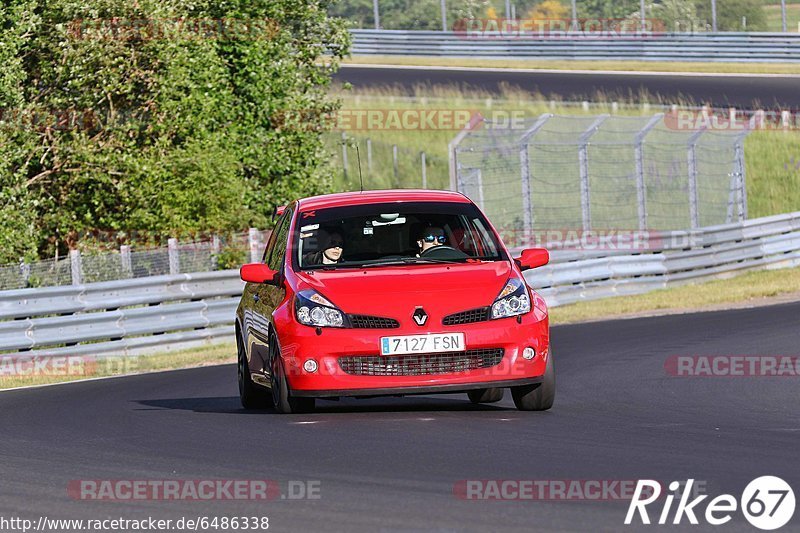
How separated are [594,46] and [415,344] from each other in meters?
41.2

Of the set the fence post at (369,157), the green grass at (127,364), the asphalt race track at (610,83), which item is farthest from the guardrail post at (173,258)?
the asphalt race track at (610,83)

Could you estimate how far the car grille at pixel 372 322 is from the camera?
33.2 feet

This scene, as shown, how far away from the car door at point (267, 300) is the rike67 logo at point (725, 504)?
424 cm

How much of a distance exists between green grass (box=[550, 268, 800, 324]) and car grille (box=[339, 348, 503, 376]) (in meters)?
12.8

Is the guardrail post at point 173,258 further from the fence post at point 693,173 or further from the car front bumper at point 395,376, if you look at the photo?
the car front bumper at point 395,376

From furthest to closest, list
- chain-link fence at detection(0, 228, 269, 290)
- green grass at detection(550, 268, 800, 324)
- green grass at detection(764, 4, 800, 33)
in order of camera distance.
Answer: green grass at detection(764, 4, 800, 33) → green grass at detection(550, 268, 800, 324) → chain-link fence at detection(0, 228, 269, 290)

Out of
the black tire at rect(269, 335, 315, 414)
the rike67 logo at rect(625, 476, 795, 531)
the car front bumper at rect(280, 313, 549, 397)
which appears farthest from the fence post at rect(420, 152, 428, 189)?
the rike67 logo at rect(625, 476, 795, 531)

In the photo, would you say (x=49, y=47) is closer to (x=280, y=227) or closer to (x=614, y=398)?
(x=280, y=227)

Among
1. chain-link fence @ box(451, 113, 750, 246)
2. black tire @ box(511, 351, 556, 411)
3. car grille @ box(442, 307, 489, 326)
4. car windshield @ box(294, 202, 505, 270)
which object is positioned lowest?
chain-link fence @ box(451, 113, 750, 246)

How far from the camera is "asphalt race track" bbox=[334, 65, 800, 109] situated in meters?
42.8

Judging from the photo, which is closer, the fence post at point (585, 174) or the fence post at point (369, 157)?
the fence post at point (585, 174)

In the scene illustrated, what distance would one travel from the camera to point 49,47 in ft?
78.6

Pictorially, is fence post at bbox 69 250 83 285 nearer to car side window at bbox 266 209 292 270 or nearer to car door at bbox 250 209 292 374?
car side window at bbox 266 209 292 270

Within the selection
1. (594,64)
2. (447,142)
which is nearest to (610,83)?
(594,64)
